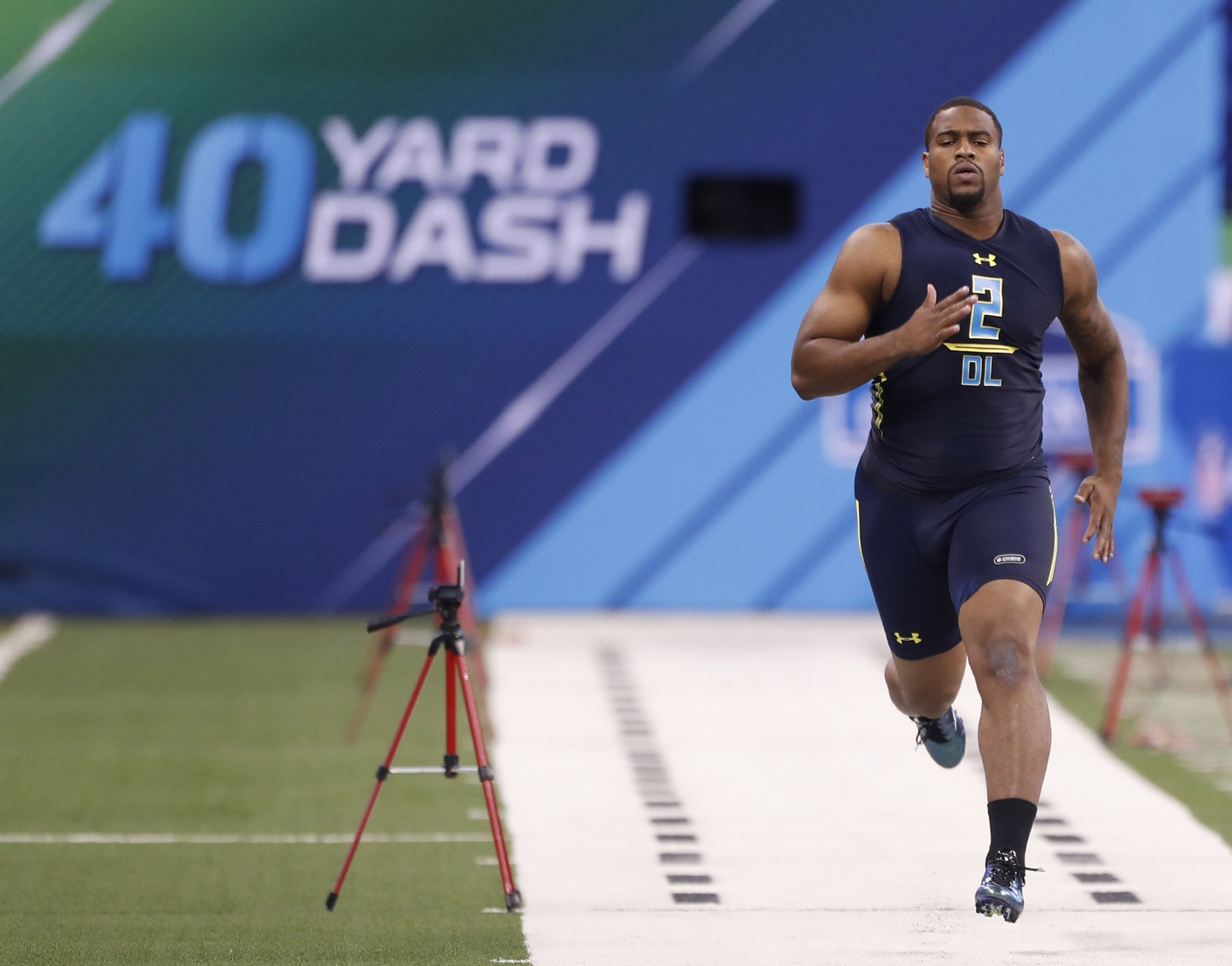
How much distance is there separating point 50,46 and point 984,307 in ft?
27.2

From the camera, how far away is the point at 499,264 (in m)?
11.8

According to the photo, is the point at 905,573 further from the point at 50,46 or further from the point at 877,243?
the point at 50,46

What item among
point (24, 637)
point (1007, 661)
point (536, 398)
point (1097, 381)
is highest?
point (1097, 381)


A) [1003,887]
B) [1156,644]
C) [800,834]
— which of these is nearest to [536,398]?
[1156,644]

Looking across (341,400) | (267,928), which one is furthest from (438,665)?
(267,928)

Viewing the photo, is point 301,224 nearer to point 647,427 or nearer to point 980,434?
point 647,427

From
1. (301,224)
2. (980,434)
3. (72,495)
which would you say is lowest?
(72,495)

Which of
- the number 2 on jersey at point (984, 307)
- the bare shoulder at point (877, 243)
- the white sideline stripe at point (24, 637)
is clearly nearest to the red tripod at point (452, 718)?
the bare shoulder at point (877, 243)

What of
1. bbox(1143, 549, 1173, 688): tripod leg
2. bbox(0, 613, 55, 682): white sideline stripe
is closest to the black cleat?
bbox(1143, 549, 1173, 688): tripod leg

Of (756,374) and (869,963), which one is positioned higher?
(756,374)

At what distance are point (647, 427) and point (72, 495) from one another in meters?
3.54

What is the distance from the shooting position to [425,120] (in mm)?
11734

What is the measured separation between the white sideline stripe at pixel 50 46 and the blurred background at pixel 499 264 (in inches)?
0.8

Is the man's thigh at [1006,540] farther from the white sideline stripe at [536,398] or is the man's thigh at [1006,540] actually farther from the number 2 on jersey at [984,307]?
the white sideline stripe at [536,398]
